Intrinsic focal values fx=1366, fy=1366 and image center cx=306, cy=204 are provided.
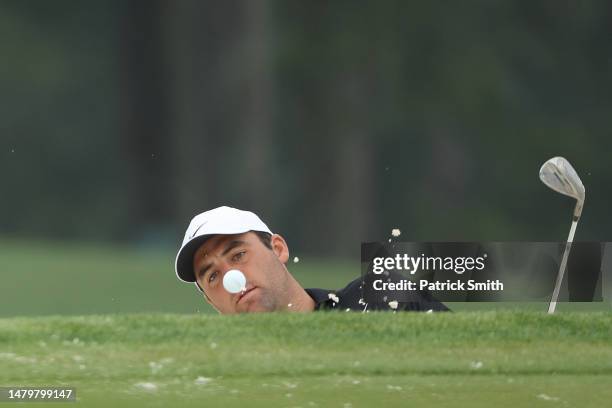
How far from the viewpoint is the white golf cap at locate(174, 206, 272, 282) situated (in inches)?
179

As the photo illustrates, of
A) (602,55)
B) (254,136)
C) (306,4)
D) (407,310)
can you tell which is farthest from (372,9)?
(407,310)

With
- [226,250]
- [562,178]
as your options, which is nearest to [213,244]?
[226,250]

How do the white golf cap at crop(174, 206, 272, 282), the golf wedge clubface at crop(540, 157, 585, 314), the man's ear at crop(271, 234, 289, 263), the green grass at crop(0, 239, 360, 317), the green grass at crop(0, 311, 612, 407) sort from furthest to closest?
1. the green grass at crop(0, 239, 360, 317)
2. the golf wedge clubface at crop(540, 157, 585, 314)
3. the man's ear at crop(271, 234, 289, 263)
4. the white golf cap at crop(174, 206, 272, 282)
5. the green grass at crop(0, 311, 612, 407)

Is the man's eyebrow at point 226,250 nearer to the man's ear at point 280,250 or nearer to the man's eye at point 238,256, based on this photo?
the man's eye at point 238,256

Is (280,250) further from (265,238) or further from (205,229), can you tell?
(205,229)

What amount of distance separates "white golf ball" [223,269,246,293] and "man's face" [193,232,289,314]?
16 mm

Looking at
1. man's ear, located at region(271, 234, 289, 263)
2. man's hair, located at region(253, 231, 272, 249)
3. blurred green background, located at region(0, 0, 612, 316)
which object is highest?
blurred green background, located at region(0, 0, 612, 316)

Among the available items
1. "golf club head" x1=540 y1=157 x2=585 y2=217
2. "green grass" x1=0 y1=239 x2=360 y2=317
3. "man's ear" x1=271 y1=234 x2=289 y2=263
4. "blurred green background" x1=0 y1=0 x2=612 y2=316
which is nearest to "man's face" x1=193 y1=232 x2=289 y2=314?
"man's ear" x1=271 y1=234 x2=289 y2=263

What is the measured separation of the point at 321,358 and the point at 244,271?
2.52 ft

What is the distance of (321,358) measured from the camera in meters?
3.90

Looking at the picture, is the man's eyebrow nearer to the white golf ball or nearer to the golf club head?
the white golf ball

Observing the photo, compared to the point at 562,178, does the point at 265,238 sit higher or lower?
lower

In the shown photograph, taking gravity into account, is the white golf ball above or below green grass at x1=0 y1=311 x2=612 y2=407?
above

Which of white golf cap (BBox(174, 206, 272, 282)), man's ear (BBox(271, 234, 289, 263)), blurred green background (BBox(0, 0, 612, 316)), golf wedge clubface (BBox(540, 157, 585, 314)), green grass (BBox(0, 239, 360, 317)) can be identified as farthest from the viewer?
blurred green background (BBox(0, 0, 612, 316))
